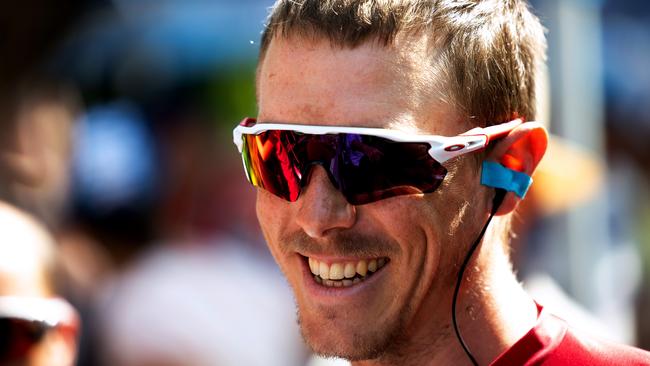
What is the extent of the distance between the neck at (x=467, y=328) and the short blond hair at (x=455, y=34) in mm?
410

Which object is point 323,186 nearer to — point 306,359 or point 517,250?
point 517,250

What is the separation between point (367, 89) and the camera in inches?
96.7

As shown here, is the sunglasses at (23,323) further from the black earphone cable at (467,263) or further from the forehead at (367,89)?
the black earphone cable at (467,263)

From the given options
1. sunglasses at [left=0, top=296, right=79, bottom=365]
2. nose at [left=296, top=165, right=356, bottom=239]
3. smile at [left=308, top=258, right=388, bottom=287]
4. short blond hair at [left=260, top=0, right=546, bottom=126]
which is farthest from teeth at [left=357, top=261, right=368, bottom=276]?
sunglasses at [left=0, top=296, right=79, bottom=365]

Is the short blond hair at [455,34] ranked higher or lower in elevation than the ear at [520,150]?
higher

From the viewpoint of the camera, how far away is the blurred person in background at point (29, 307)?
3.35m

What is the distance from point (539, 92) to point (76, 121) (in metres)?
4.57

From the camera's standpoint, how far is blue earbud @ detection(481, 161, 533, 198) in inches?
101

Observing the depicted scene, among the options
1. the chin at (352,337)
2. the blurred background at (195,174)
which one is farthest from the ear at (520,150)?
the blurred background at (195,174)

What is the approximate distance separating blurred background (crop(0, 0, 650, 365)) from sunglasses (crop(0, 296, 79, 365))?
0.81 feet

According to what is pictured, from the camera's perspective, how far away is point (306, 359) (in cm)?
577

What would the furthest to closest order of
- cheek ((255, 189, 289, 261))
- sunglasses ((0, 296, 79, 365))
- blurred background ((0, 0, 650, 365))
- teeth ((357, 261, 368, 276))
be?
blurred background ((0, 0, 650, 365)) → sunglasses ((0, 296, 79, 365)) → cheek ((255, 189, 289, 261)) → teeth ((357, 261, 368, 276))

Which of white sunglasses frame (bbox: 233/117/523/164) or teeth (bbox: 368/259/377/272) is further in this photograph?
teeth (bbox: 368/259/377/272)

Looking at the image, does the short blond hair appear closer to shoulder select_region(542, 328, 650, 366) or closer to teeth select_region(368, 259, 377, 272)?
teeth select_region(368, 259, 377, 272)
